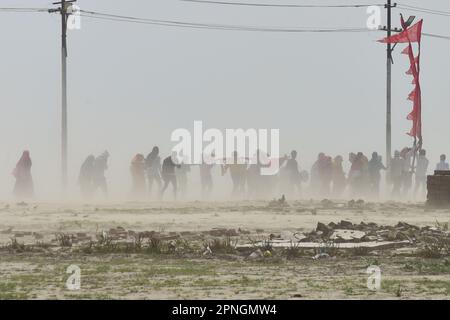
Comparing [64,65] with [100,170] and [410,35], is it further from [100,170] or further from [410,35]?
[410,35]

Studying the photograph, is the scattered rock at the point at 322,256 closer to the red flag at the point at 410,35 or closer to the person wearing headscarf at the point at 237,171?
the person wearing headscarf at the point at 237,171

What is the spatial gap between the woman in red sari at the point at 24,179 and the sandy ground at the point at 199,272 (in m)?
14.3

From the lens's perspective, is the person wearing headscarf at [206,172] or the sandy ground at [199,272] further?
the person wearing headscarf at [206,172]

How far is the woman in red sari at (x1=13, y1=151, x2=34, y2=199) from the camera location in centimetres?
3900

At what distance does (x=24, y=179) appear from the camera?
1545 inches

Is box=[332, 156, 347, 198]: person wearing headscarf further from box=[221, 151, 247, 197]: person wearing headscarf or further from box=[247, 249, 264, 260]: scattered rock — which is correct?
box=[247, 249, 264, 260]: scattered rock

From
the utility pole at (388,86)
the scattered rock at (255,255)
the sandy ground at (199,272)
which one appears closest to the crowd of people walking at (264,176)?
the utility pole at (388,86)

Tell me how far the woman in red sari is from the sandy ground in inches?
565

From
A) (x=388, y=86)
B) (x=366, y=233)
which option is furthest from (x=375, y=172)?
(x=366, y=233)

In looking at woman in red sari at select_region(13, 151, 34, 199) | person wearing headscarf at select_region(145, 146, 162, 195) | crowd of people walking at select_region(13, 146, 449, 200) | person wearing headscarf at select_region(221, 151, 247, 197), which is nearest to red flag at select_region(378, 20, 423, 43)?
crowd of people walking at select_region(13, 146, 449, 200)

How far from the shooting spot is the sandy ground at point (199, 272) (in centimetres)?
1255
